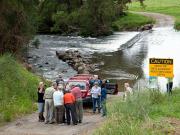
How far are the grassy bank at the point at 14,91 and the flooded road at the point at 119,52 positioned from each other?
957 cm

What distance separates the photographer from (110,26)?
84.3 m

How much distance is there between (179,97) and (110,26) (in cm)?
6368

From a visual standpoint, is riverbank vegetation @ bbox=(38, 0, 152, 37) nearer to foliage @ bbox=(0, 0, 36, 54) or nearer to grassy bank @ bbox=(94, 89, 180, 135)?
foliage @ bbox=(0, 0, 36, 54)

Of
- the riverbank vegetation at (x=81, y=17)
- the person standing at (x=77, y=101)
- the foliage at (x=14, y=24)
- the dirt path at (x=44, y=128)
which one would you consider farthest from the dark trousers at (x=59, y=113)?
the riverbank vegetation at (x=81, y=17)

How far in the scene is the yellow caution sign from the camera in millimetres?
22219

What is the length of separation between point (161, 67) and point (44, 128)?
5.75 meters

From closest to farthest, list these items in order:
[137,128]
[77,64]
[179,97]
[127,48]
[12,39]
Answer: [137,128] < [179,97] < [12,39] < [77,64] < [127,48]

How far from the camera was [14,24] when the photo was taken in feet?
127

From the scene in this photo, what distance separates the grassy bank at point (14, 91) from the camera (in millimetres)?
23084

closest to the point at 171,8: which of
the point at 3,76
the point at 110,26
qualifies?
the point at 110,26

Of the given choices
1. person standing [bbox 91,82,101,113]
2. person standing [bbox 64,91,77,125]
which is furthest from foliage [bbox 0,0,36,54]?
person standing [bbox 64,91,77,125]

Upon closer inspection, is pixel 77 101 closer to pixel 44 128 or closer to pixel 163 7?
pixel 44 128

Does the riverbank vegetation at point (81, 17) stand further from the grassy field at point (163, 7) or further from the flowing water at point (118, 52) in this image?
the grassy field at point (163, 7)

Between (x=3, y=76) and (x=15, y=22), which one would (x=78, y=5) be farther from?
(x=3, y=76)
